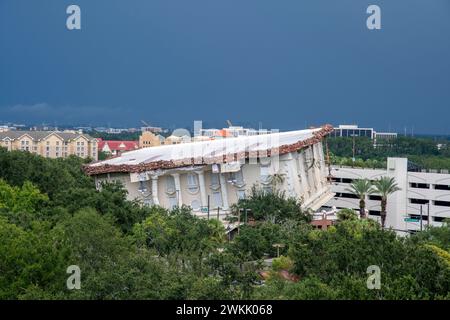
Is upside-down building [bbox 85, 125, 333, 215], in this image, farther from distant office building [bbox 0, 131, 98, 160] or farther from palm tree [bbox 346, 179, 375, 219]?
distant office building [bbox 0, 131, 98, 160]

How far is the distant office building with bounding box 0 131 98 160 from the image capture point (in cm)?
9606

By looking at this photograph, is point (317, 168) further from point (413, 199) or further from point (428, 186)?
point (428, 186)

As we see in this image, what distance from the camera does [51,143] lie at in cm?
9781

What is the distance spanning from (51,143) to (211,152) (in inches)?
2099

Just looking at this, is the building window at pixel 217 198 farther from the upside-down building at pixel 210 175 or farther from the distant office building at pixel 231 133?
the distant office building at pixel 231 133

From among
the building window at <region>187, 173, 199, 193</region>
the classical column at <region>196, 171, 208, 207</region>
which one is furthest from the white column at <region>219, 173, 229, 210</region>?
the building window at <region>187, 173, 199, 193</region>

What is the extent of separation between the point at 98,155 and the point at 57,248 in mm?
81479

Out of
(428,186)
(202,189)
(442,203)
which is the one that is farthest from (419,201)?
(202,189)

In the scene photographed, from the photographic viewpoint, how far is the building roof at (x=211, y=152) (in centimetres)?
4534

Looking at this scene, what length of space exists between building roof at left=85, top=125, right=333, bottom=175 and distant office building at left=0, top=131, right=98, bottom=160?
143 feet

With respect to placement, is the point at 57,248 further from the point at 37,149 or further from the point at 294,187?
the point at 37,149

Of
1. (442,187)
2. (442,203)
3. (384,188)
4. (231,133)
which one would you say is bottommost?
(442,203)

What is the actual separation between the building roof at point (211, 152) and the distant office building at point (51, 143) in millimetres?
43693
